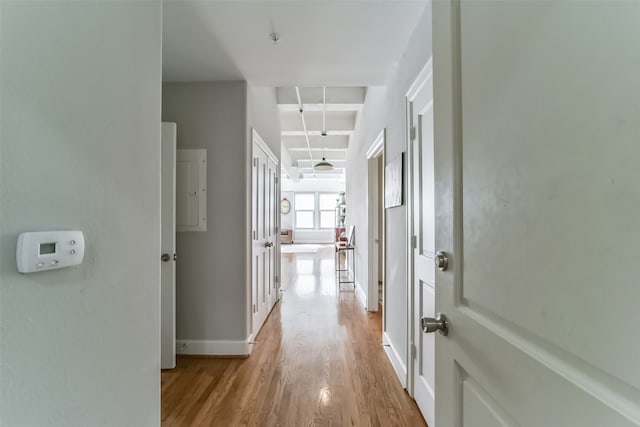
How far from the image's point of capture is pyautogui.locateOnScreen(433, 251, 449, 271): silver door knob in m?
0.85

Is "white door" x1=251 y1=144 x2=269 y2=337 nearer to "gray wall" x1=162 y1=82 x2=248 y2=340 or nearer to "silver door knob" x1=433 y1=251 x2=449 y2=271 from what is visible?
"gray wall" x1=162 y1=82 x2=248 y2=340

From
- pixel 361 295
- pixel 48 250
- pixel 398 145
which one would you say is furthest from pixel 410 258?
pixel 361 295

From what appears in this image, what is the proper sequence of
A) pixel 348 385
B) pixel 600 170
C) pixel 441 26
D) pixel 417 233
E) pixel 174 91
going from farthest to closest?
1. pixel 174 91
2. pixel 348 385
3. pixel 417 233
4. pixel 441 26
5. pixel 600 170

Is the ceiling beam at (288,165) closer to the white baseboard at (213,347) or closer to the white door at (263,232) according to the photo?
the white door at (263,232)

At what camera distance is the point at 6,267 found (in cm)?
59

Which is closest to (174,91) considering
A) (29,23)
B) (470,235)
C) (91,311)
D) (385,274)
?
(29,23)

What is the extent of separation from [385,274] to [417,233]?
963 mm

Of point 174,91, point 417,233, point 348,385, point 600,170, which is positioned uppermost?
point 174,91

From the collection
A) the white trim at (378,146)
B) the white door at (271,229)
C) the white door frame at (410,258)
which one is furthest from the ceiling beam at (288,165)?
the white door frame at (410,258)

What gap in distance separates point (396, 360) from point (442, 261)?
5.70 ft

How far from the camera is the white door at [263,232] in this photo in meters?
2.90

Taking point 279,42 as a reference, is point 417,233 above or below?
below

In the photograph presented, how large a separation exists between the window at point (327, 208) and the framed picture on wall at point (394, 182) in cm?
981

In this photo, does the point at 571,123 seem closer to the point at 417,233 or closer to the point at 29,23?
the point at 29,23
